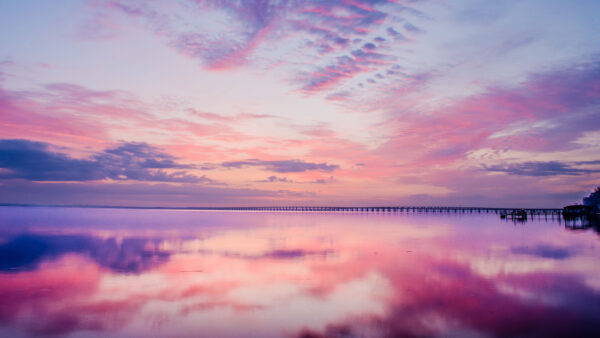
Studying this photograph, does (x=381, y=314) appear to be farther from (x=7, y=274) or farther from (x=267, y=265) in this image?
(x=7, y=274)

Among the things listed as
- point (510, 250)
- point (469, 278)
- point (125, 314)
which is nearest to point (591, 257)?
point (510, 250)

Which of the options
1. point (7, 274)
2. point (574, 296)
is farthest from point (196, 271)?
point (574, 296)

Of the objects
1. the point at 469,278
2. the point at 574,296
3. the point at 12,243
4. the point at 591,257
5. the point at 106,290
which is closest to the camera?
the point at 574,296

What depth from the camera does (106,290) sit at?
1574 cm

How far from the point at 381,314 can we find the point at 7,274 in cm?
1792

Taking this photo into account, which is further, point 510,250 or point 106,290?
point 510,250

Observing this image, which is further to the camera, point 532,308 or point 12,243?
point 12,243

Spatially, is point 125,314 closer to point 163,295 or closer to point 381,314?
point 163,295

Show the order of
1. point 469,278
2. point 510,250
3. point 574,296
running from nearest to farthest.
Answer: point 574,296, point 469,278, point 510,250

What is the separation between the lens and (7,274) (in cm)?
1902

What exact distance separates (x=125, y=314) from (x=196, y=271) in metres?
7.68

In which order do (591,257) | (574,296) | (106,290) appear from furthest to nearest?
(591,257) < (106,290) < (574,296)

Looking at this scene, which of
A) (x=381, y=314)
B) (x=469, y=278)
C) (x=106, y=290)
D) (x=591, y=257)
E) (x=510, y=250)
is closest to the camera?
(x=381, y=314)

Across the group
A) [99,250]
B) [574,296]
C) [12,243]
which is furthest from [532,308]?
[12,243]
